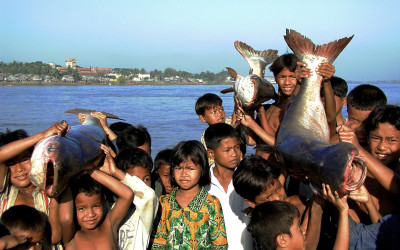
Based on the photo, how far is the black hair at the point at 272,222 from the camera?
2.88m

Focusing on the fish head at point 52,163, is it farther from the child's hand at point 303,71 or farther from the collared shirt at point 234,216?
the child's hand at point 303,71

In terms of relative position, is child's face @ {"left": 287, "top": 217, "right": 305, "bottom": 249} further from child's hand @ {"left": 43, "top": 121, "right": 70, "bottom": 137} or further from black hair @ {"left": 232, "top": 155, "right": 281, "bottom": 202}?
child's hand @ {"left": 43, "top": 121, "right": 70, "bottom": 137}

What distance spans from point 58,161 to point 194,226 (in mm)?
1445

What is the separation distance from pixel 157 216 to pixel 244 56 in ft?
6.48

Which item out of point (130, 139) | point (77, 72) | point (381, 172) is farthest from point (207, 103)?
point (77, 72)

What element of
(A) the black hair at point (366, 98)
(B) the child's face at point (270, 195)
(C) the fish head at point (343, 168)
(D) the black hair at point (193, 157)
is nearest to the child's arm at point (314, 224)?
(B) the child's face at point (270, 195)

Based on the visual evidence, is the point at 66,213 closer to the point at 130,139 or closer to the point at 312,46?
the point at 130,139

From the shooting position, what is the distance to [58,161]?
2.38m

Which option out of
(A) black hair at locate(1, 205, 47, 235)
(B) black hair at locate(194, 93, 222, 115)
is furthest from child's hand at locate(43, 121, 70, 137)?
(B) black hair at locate(194, 93, 222, 115)

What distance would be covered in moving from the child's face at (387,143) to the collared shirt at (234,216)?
123 cm

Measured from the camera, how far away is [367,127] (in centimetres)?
354

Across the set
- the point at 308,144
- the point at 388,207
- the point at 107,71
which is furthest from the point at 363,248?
the point at 107,71

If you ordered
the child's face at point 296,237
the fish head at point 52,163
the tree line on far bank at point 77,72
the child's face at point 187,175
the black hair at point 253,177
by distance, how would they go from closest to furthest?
the fish head at point 52,163, the child's face at point 296,237, the black hair at point 253,177, the child's face at point 187,175, the tree line on far bank at point 77,72

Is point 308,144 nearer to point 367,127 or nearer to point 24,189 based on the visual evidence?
point 367,127
